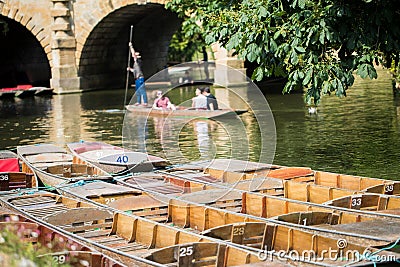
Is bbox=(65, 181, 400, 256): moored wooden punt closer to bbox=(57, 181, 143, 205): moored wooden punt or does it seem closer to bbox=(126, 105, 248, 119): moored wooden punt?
bbox=(57, 181, 143, 205): moored wooden punt

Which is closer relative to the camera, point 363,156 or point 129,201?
point 129,201

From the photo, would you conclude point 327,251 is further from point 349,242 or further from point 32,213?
point 32,213

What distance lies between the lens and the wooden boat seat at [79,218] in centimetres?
869

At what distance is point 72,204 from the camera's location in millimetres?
9742

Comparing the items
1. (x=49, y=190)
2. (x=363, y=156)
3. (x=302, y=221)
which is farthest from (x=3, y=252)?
(x=363, y=156)

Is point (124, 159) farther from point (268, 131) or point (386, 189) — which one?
point (268, 131)

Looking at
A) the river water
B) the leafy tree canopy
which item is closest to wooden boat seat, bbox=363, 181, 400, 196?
the leafy tree canopy

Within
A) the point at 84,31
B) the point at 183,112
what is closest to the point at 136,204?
the point at 183,112

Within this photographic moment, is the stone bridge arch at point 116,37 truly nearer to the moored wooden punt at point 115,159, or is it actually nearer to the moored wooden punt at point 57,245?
the moored wooden punt at point 115,159

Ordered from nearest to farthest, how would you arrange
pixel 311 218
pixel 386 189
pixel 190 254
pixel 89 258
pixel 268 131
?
pixel 89 258 → pixel 190 254 → pixel 311 218 → pixel 386 189 → pixel 268 131

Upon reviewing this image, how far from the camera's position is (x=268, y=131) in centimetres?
1683

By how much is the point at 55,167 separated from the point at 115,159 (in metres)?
0.83

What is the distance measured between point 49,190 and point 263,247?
4364mm

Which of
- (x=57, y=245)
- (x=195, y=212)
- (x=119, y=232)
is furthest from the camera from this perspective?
(x=195, y=212)
